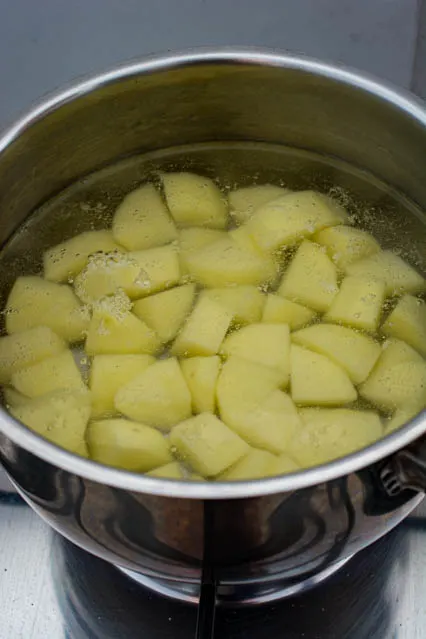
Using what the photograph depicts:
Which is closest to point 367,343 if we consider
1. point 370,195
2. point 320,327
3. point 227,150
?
point 320,327

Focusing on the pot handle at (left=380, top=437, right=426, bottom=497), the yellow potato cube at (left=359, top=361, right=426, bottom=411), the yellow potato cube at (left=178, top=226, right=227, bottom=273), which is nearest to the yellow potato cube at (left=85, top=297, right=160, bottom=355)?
the yellow potato cube at (left=178, top=226, right=227, bottom=273)

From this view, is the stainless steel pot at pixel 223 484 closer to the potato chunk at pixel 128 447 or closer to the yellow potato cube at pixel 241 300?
the potato chunk at pixel 128 447

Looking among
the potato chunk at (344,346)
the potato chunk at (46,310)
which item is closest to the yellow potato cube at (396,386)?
the potato chunk at (344,346)

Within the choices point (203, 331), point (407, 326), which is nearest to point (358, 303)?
point (407, 326)

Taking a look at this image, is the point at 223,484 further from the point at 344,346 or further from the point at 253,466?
the point at 344,346

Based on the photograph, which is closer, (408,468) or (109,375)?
(408,468)

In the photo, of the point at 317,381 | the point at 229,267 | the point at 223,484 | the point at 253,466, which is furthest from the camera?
the point at 229,267
